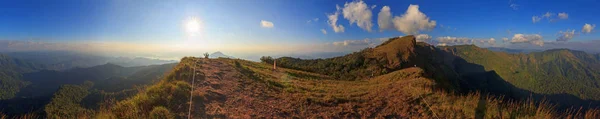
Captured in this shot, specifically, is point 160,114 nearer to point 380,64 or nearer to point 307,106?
point 307,106

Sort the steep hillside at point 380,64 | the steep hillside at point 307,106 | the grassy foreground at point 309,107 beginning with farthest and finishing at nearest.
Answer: the steep hillside at point 380,64
the steep hillside at point 307,106
the grassy foreground at point 309,107

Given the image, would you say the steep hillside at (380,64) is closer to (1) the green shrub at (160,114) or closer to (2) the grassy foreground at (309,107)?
(2) the grassy foreground at (309,107)

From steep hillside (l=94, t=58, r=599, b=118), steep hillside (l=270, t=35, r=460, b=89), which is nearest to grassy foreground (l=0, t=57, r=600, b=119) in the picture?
steep hillside (l=94, t=58, r=599, b=118)

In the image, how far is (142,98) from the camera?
7.63 meters

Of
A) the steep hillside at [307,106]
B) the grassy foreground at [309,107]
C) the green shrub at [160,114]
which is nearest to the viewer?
the green shrub at [160,114]

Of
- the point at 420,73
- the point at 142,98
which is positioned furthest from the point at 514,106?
the point at 420,73

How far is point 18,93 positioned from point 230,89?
268 metres

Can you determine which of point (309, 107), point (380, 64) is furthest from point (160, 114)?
point (380, 64)

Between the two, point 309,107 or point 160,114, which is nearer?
point 160,114

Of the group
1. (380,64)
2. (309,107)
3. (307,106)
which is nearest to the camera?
(309,107)

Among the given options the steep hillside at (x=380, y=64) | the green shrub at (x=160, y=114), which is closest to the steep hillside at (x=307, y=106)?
the green shrub at (x=160, y=114)

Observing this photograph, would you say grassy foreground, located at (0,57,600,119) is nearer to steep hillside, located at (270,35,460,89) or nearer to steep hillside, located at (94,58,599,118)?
steep hillside, located at (94,58,599,118)

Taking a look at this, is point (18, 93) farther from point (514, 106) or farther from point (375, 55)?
point (514, 106)

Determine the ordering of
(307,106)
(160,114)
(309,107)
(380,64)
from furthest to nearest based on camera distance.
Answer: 1. (380,64)
2. (307,106)
3. (309,107)
4. (160,114)
